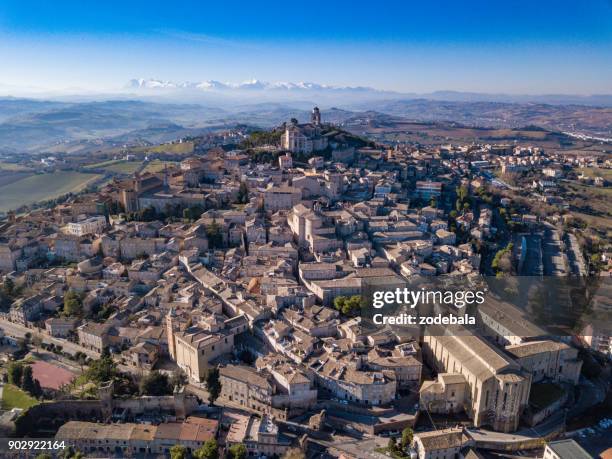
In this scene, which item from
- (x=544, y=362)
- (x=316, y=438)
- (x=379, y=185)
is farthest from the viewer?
(x=379, y=185)

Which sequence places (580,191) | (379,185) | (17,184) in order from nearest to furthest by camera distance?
(379,185) → (580,191) → (17,184)

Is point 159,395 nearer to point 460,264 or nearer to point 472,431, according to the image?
point 472,431

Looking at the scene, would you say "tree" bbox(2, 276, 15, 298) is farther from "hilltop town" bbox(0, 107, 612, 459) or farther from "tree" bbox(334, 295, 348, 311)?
"tree" bbox(334, 295, 348, 311)

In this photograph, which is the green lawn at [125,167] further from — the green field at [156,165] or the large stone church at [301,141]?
the large stone church at [301,141]

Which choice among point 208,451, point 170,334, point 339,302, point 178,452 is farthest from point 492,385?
point 170,334

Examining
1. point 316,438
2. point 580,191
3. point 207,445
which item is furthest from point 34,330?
point 580,191

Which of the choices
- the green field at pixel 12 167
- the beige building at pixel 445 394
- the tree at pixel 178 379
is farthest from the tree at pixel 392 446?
the green field at pixel 12 167

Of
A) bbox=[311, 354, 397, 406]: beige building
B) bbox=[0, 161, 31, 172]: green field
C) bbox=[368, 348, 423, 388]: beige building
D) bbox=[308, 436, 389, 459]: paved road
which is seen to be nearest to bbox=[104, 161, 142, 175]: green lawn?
bbox=[0, 161, 31, 172]: green field
